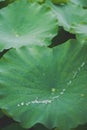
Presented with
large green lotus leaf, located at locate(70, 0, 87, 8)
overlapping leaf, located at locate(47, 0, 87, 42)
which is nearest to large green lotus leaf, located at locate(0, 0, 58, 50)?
overlapping leaf, located at locate(47, 0, 87, 42)

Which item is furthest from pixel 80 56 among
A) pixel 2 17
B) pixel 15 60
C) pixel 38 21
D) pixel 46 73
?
pixel 2 17

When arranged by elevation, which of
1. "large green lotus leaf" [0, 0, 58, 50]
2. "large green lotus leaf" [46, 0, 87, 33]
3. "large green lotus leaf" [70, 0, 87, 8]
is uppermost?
"large green lotus leaf" [0, 0, 58, 50]

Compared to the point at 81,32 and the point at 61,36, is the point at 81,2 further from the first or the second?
the point at 81,32

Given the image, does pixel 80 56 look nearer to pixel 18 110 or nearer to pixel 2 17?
pixel 18 110

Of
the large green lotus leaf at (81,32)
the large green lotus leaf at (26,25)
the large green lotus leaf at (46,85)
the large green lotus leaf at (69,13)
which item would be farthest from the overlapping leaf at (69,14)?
the large green lotus leaf at (46,85)

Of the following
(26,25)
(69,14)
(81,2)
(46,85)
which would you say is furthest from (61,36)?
(46,85)

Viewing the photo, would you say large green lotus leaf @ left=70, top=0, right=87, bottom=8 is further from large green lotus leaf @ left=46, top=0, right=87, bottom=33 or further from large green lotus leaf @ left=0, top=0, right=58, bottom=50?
large green lotus leaf @ left=0, top=0, right=58, bottom=50
